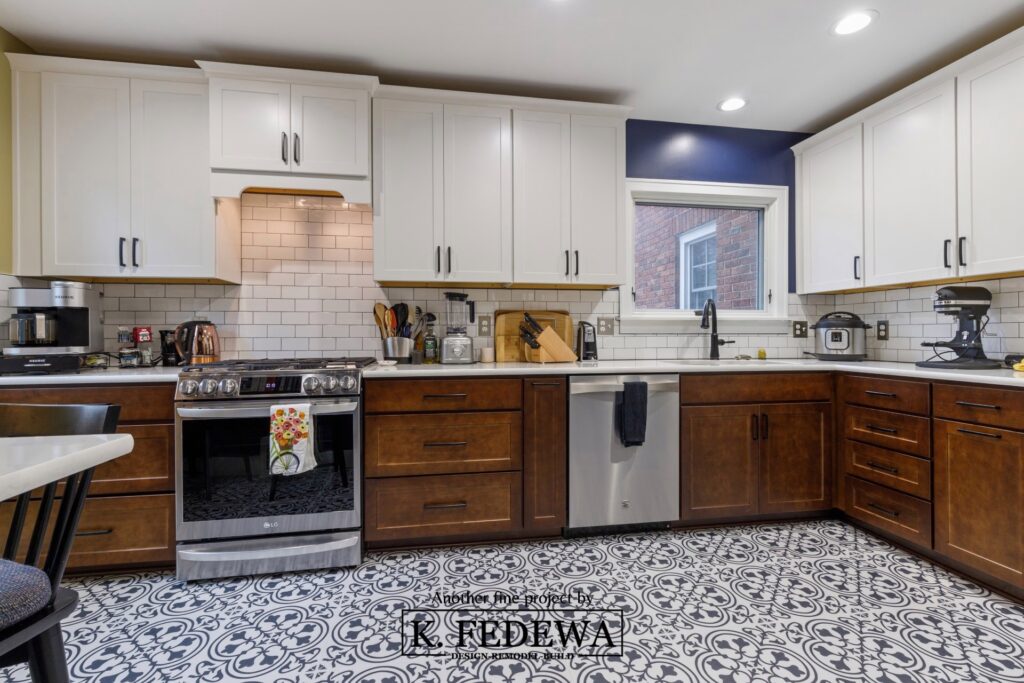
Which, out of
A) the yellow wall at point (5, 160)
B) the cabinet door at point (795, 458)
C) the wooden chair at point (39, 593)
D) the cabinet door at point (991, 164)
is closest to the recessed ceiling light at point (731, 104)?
A: the cabinet door at point (991, 164)

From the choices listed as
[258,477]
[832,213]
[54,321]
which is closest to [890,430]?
[832,213]

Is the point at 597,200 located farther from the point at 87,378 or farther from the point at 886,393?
the point at 87,378

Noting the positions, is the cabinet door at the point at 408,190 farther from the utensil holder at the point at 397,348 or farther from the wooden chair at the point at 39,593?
the wooden chair at the point at 39,593

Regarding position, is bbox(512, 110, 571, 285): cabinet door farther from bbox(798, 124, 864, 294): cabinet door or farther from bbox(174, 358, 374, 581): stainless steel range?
bbox(798, 124, 864, 294): cabinet door

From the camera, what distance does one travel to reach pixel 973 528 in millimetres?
1979

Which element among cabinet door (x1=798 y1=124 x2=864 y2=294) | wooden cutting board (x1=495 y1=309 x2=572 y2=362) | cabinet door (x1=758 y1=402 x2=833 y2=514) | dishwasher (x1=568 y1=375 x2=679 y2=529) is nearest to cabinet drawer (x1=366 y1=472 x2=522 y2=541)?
dishwasher (x1=568 y1=375 x2=679 y2=529)

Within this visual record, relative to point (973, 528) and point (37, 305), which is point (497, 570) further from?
point (37, 305)

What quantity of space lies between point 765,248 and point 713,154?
738 mm

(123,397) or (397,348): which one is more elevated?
(397,348)

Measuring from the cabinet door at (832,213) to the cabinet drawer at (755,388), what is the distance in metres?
0.74

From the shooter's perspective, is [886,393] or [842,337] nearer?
[886,393]

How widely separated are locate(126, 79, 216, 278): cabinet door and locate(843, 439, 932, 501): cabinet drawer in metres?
3.45

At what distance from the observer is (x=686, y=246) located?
3.28m

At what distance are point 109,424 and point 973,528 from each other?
9.83ft
